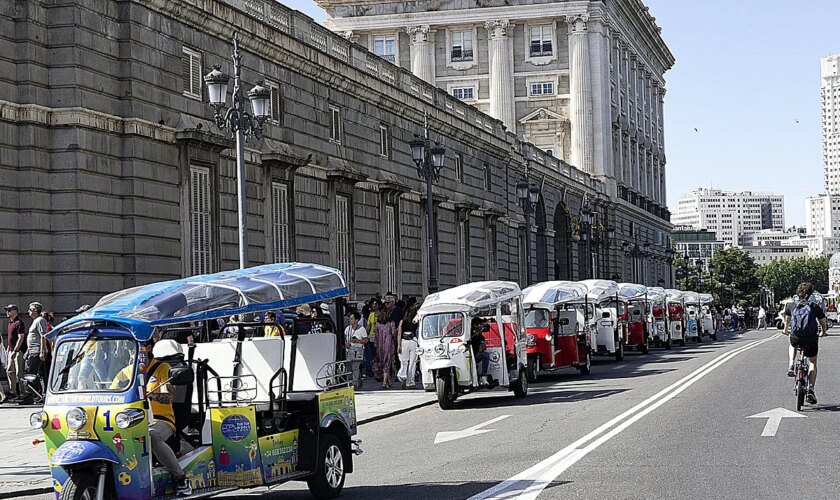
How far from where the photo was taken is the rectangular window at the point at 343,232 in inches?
1491

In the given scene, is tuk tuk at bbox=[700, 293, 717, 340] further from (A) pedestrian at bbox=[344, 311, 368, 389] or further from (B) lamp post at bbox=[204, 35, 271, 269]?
(B) lamp post at bbox=[204, 35, 271, 269]

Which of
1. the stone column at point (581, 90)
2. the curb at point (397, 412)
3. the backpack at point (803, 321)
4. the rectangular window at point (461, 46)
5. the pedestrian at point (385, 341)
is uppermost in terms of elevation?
the rectangular window at point (461, 46)

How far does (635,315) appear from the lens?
51.5 m

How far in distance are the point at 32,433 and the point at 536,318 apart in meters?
16.3

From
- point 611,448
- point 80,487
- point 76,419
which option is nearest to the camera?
point 80,487

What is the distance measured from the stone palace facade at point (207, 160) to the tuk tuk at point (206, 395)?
36.8 ft

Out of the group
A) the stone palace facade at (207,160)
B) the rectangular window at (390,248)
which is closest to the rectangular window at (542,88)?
the stone palace facade at (207,160)

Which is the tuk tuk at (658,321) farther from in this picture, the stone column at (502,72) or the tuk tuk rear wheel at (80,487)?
the tuk tuk rear wheel at (80,487)

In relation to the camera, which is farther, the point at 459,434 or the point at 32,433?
the point at 32,433

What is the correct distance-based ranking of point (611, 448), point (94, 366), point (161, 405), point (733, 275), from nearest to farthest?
1. point (94, 366)
2. point (161, 405)
3. point (611, 448)
4. point (733, 275)

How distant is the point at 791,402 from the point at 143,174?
1342 cm

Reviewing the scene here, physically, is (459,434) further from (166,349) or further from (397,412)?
(166,349)

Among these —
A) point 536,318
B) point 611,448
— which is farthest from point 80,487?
point 536,318

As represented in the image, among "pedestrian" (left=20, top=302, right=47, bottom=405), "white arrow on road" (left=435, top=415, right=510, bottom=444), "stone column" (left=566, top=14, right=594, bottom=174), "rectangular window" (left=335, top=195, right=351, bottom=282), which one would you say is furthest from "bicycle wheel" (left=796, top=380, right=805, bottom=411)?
"stone column" (left=566, top=14, right=594, bottom=174)
